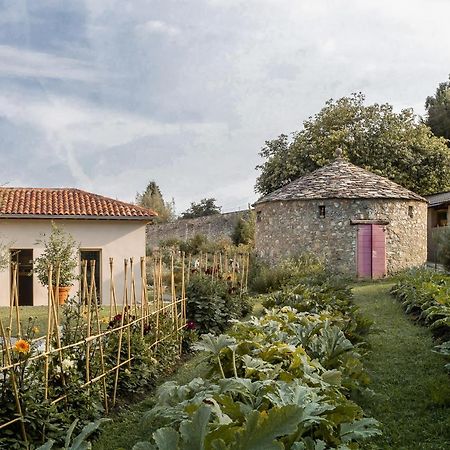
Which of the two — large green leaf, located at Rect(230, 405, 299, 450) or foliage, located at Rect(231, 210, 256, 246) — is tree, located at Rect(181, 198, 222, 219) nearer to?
foliage, located at Rect(231, 210, 256, 246)

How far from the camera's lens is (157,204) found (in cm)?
4625

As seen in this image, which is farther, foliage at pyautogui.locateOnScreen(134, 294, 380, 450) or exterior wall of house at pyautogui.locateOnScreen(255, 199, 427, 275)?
exterior wall of house at pyautogui.locateOnScreen(255, 199, 427, 275)

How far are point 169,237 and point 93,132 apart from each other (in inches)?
970

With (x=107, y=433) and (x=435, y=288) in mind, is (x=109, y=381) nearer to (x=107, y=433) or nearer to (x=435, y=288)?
(x=107, y=433)

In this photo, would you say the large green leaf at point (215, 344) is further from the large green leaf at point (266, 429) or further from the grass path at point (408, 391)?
the large green leaf at point (266, 429)

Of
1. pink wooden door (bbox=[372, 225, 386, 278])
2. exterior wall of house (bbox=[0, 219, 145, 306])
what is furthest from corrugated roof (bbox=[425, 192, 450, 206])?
exterior wall of house (bbox=[0, 219, 145, 306])

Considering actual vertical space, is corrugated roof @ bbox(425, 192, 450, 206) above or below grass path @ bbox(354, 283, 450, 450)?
above

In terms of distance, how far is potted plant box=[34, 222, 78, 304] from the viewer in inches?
660

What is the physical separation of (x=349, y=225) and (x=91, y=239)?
8.98 metres

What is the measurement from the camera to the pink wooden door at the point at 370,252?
20.5 metres

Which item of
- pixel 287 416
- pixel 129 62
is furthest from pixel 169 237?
pixel 287 416

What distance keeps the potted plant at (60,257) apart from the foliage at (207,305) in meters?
7.14

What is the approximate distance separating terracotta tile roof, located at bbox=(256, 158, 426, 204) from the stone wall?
975 cm

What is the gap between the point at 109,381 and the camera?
6.01 metres
